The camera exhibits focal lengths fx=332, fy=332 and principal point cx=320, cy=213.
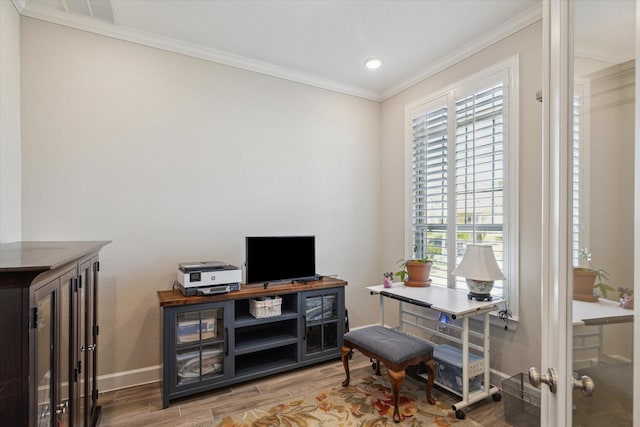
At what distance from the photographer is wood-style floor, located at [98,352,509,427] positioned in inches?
88.4

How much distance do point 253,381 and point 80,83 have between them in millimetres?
2712

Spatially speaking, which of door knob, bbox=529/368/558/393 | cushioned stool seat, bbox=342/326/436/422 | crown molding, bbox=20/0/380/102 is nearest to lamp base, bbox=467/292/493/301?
cushioned stool seat, bbox=342/326/436/422

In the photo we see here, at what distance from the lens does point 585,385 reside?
2.83 ft

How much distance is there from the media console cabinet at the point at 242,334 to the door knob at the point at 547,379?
2.11 meters

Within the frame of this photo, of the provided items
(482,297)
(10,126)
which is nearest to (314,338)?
(482,297)

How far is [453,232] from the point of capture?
3043mm

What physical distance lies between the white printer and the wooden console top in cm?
4

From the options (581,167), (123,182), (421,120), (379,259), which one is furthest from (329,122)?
(581,167)

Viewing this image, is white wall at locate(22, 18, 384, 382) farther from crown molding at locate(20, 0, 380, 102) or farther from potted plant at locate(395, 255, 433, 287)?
potted plant at locate(395, 255, 433, 287)

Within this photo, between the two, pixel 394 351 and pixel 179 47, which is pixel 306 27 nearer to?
pixel 179 47

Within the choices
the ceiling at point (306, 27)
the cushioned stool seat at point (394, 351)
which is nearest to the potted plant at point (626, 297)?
the cushioned stool seat at point (394, 351)

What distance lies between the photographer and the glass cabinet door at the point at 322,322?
3.00m

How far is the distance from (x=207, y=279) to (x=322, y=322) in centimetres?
114

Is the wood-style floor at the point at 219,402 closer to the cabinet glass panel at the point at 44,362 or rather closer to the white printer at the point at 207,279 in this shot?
the white printer at the point at 207,279
